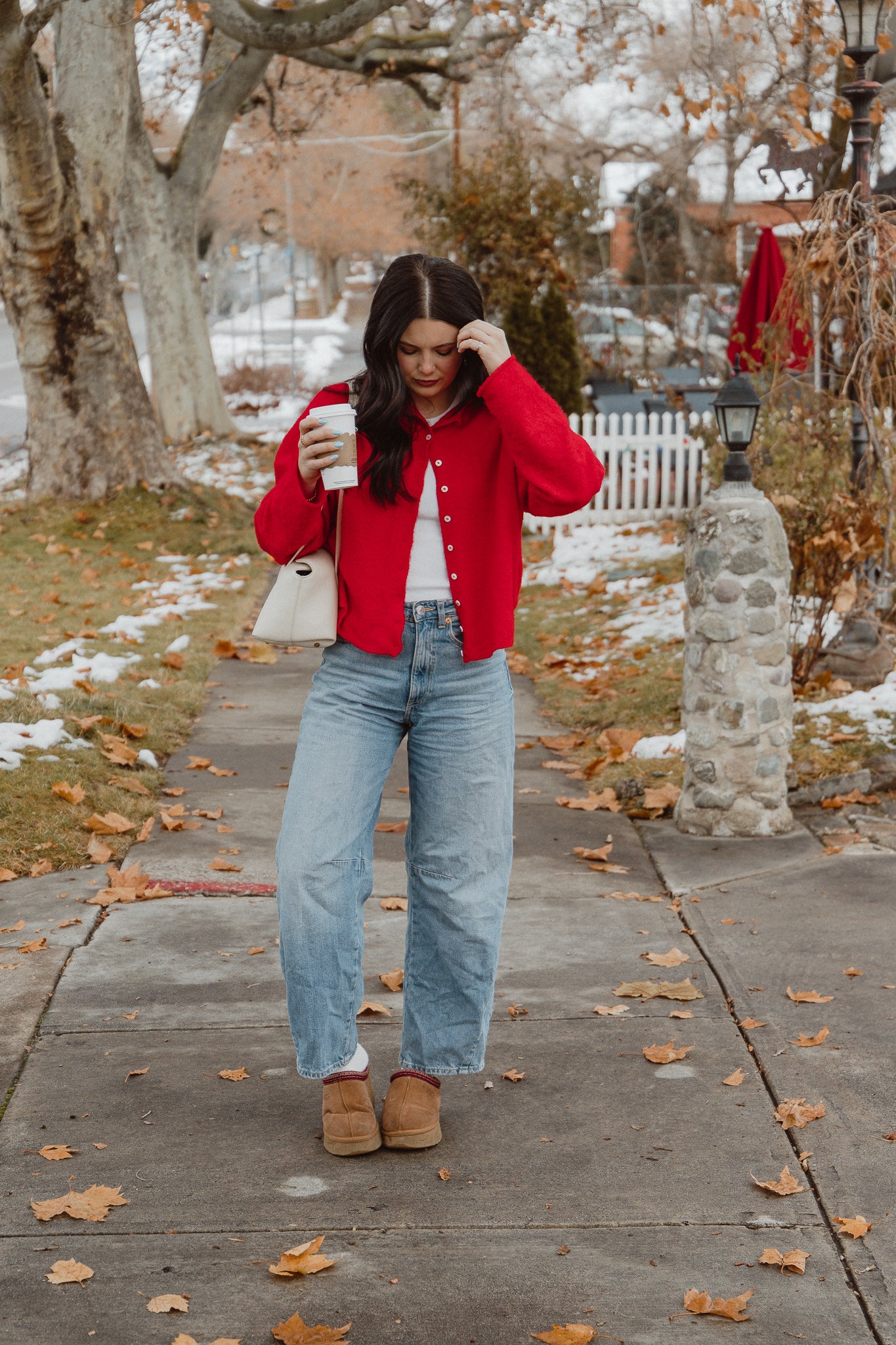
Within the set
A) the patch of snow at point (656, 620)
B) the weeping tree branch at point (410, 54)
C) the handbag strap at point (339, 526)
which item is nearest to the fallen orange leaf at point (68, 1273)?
the handbag strap at point (339, 526)

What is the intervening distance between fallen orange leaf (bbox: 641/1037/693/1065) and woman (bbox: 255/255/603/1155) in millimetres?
695

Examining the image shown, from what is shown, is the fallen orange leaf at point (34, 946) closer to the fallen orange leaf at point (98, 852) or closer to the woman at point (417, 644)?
the fallen orange leaf at point (98, 852)

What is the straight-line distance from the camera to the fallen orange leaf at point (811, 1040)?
3721 mm

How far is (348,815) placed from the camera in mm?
3043

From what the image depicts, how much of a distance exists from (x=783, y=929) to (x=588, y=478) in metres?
2.17

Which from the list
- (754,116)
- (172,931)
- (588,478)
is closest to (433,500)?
(588,478)

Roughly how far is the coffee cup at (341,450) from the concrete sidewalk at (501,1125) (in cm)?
150

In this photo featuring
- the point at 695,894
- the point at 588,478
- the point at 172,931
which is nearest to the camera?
the point at 588,478

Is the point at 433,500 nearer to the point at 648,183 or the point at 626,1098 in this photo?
the point at 626,1098

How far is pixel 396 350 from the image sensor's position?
2.99 meters

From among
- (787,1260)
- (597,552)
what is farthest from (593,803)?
(597,552)

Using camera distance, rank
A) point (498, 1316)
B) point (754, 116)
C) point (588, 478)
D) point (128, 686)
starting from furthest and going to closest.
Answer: point (754, 116) → point (128, 686) → point (588, 478) → point (498, 1316)

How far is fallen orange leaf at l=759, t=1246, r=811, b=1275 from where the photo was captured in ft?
8.95

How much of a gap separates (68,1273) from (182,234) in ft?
53.8
